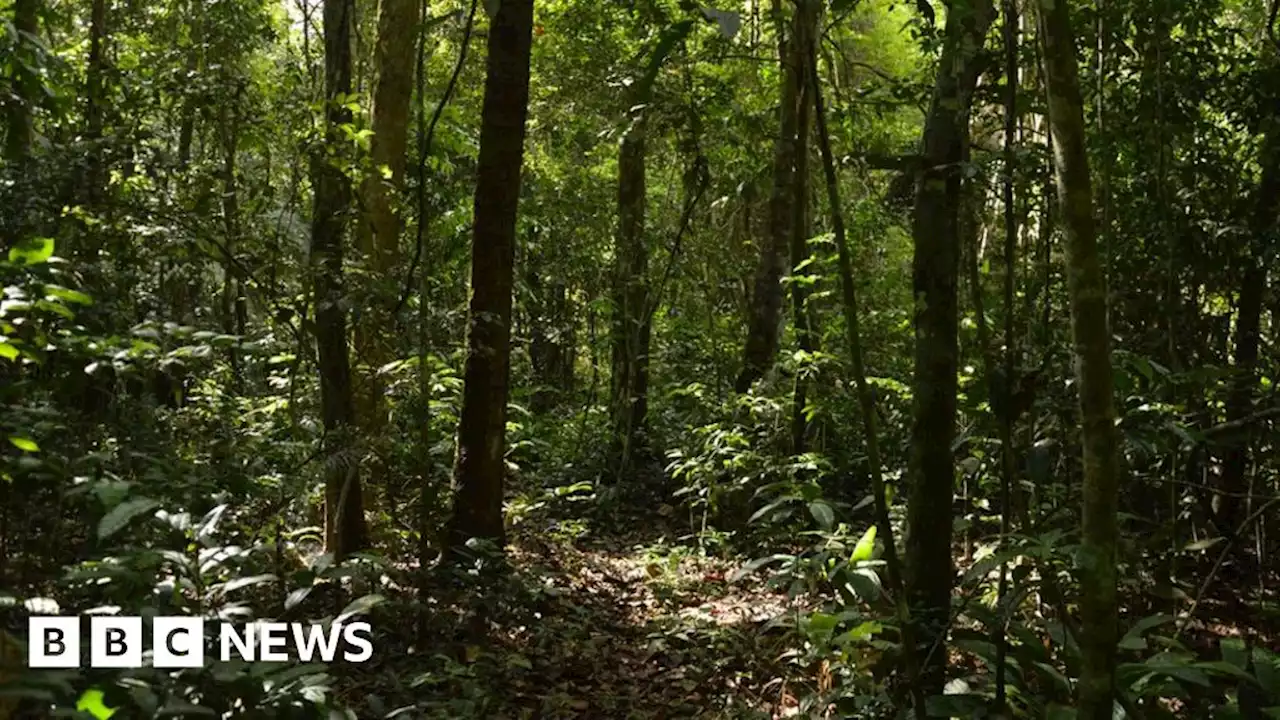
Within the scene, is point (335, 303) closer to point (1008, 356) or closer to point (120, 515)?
point (120, 515)

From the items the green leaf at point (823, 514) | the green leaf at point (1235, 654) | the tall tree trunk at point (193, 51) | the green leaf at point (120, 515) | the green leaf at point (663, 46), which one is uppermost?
the tall tree trunk at point (193, 51)

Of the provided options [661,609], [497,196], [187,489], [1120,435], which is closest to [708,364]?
[661,609]

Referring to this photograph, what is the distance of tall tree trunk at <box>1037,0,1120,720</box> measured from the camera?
2742 millimetres

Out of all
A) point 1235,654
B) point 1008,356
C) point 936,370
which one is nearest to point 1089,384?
point 1008,356

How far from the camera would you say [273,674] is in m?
2.49

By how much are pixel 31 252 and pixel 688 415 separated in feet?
27.4

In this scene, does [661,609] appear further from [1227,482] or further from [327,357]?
[1227,482]

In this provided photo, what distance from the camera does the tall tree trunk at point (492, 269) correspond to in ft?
18.3

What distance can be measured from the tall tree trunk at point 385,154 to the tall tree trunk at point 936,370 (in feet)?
11.4

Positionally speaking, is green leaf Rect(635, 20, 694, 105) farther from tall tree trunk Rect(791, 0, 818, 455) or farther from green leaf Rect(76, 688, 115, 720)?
tall tree trunk Rect(791, 0, 818, 455)

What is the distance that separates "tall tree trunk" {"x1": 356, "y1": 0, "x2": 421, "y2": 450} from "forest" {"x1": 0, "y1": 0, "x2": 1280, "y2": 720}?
0.04 meters

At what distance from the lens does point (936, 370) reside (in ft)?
12.5

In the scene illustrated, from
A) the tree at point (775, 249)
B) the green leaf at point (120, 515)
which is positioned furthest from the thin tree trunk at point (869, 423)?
the tree at point (775, 249)

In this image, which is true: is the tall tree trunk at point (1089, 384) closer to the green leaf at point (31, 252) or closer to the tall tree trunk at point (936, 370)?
the tall tree trunk at point (936, 370)
